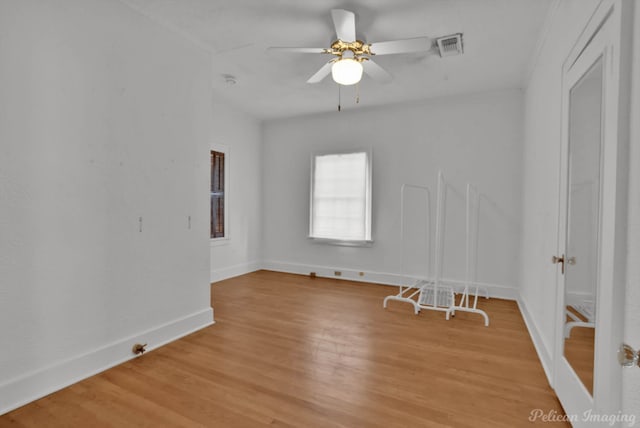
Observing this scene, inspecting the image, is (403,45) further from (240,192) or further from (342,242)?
(240,192)

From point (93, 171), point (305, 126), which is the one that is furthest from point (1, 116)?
point (305, 126)

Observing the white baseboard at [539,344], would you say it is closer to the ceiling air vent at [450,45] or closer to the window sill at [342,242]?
the window sill at [342,242]

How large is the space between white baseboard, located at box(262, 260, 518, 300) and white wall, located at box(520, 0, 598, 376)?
0.69 meters

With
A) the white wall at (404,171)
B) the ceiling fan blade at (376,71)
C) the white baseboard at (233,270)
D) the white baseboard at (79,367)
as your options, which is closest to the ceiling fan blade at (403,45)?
the ceiling fan blade at (376,71)

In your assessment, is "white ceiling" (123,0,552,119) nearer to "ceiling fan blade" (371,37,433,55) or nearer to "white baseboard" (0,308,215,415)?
"ceiling fan blade" (371,37,433,55)

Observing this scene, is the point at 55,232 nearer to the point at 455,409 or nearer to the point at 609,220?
the point at 455,409

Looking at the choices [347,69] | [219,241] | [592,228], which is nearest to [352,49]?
[347,69]

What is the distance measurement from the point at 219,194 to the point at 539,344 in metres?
4.50

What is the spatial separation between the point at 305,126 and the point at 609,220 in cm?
498

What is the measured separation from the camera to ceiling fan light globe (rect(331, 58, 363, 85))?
2.65 metres

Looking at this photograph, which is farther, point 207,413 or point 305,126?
point 305,126

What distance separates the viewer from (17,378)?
1981 millimetres

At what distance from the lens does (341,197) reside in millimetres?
5535

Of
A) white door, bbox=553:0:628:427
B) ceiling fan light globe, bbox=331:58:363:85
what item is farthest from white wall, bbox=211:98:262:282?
white door, bbox=553:0:628:427
